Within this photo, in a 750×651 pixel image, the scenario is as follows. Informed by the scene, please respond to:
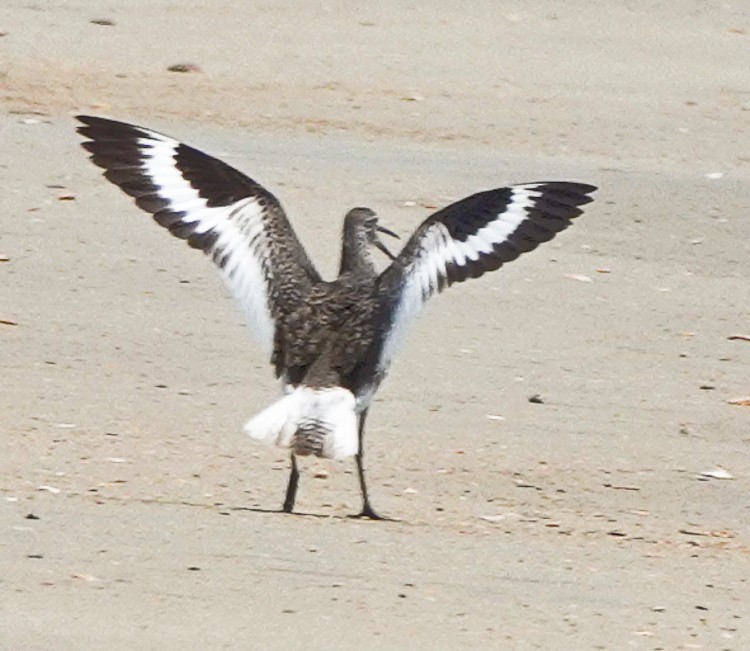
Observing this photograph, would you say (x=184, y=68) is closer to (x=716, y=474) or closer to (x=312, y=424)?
(x=716, y=474)

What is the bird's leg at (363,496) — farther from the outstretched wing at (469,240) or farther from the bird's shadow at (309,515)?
the outstretched wing at (469,240)

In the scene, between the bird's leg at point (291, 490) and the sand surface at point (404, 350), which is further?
the bird's leg at point (291, 490)

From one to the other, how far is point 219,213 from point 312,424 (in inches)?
40.6

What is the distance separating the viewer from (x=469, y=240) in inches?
310

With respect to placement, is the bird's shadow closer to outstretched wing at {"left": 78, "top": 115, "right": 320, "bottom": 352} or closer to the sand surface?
the sand surface

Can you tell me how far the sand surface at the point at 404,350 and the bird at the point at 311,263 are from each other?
41 cm

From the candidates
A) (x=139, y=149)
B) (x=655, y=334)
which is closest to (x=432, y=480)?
(x=139, y=149)

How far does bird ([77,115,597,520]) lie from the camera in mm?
7465

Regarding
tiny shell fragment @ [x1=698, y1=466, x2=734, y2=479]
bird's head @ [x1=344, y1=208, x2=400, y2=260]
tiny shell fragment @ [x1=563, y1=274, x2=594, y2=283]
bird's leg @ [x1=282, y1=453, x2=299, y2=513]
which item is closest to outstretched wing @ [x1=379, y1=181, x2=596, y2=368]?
bird's head @ [x1=344, y1=208, x2=400, y2=260]

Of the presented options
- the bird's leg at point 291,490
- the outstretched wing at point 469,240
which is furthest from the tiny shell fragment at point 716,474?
the bird's leg at point 291,490

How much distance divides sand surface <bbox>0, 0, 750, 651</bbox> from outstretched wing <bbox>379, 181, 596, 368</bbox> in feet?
2.28

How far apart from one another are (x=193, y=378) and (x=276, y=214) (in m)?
1.62

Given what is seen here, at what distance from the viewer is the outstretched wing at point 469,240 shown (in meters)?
7.65

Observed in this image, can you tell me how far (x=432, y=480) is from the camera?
26.6 feet
